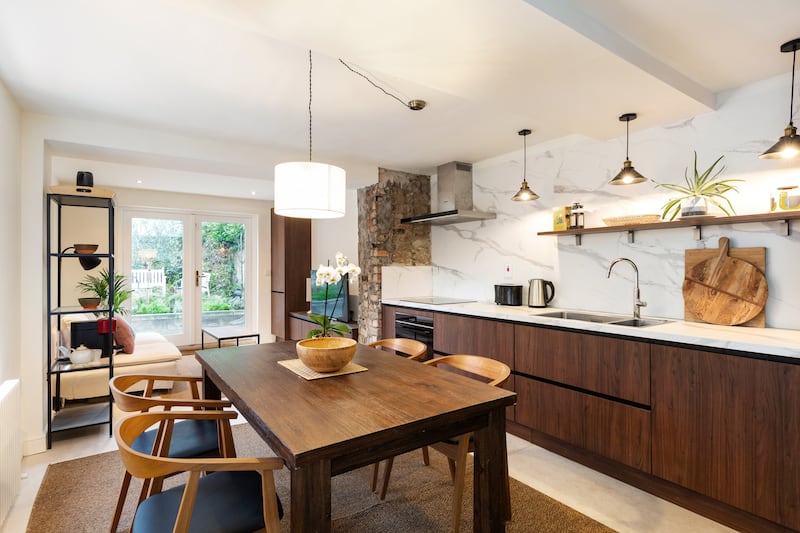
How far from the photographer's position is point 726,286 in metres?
2.46

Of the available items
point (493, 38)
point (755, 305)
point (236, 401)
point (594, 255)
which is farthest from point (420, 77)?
point (755, 305)

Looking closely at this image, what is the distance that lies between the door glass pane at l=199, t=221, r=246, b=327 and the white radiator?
4233mm

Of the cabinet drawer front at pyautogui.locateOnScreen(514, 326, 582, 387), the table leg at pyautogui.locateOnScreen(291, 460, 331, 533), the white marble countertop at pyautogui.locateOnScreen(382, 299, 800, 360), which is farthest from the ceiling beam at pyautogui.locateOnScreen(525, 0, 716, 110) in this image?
the table leg at pyautogui.locateOnScreen(291, 460, 331, 533)

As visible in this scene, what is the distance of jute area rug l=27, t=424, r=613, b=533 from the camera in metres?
2.02

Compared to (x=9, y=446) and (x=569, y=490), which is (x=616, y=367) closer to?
(x=569, y=490)

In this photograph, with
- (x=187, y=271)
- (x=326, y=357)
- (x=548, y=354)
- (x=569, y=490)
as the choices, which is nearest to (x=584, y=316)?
(x=548, y=354)

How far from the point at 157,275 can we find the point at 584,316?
5692 mm

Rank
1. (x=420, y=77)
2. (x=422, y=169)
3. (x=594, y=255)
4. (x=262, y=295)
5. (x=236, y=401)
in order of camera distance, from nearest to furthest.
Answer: (x=236, y=401) → (x=420, y=77) → (x=594, y=255) → (x=422, y=169) → (x=262, y=295)

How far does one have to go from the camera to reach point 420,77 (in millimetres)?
2027

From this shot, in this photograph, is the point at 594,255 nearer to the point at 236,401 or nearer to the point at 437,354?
the point at 437,354

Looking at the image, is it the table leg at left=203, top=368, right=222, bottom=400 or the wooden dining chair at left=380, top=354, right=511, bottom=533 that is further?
the table leg at left=203, top=368, right=222, bottom=400

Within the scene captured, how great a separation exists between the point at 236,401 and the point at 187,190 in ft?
16.8

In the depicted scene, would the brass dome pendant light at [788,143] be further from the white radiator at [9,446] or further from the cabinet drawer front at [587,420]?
the white radiator at [9,446]

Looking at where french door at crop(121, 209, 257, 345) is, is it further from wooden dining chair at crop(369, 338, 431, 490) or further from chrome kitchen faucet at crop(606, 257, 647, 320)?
chrome kitchen faucet at crop(606, 257, 647, 320)
